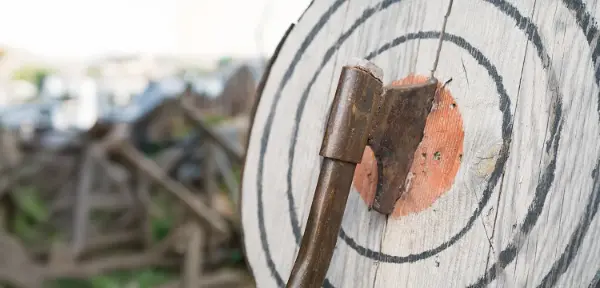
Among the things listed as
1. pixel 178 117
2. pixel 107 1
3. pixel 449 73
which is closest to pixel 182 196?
pixel 178 117

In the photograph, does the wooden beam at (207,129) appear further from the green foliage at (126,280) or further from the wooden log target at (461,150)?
the wooden log target at (461,150)

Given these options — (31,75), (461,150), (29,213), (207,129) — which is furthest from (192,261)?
(31,75)

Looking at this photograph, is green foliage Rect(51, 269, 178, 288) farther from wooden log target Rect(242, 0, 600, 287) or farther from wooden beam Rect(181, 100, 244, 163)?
wooden log target Rect(242, 0, 600, 287)

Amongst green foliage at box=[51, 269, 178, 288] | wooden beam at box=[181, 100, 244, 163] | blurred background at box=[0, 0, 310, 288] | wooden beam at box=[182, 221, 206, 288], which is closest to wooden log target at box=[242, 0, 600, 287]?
blurred background at box=[0, 0, 310, 288]

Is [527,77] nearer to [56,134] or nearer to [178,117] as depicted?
[178,117]

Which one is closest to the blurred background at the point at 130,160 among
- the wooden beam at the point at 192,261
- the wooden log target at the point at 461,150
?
the wooden beam at the point at 192,261
